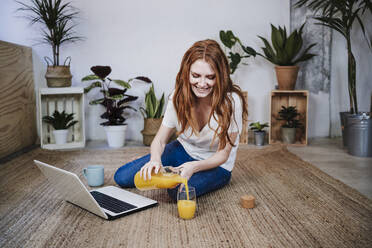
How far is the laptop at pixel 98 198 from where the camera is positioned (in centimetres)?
143

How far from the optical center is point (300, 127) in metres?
3.37

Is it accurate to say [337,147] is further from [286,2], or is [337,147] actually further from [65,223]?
[65,223]

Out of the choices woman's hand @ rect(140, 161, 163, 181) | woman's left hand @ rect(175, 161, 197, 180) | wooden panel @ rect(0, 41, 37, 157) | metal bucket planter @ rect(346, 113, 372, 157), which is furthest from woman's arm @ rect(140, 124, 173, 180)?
metal bucket planter @ rect(346, 113, 372, 157)

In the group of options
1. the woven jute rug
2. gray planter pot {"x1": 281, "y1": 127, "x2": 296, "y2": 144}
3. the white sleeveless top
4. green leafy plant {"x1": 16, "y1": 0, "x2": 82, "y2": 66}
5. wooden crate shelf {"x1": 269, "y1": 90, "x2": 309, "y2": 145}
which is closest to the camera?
the woven jute rug

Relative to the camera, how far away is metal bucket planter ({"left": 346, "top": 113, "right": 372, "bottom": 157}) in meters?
2.66

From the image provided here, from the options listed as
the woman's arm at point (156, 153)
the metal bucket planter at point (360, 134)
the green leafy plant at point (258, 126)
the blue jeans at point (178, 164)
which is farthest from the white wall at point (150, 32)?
the woman's arm at point (156, 153)

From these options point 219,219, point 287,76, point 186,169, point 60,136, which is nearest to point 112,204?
point 186,169

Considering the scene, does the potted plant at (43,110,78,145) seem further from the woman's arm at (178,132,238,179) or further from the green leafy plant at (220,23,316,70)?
the woman's arm at (178,132,238,179)

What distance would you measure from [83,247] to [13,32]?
276 centimetres

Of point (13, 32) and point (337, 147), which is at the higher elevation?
point (13, 32)

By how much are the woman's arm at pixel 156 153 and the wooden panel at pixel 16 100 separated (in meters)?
1.61

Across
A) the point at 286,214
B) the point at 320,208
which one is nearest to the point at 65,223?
the point at 286,214

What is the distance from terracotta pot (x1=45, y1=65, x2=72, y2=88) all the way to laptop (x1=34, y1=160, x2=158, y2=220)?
1610 mm

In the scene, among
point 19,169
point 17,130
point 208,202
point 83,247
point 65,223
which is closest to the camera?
point 83,247
